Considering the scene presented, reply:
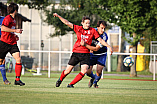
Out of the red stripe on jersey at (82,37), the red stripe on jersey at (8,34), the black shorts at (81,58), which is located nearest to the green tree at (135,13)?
the red stripe on jersey at (82,37)

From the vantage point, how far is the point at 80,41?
1020 cm

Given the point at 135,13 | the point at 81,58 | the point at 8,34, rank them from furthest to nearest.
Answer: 1. the point at 135,13
2. the point at 8,34
3. the point at 81,58

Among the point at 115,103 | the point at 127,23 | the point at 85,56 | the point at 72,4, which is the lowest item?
the point at 115,103

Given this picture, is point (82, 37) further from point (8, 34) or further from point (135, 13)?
point (135, 13)

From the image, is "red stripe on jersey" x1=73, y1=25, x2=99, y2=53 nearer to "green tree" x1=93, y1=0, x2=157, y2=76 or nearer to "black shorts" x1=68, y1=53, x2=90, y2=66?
"black shorts" x1=68, y1=53, x2=90, y2=66

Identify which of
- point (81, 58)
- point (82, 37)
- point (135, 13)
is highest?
point (135, 13)

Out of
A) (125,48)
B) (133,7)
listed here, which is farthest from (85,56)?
(125,48)

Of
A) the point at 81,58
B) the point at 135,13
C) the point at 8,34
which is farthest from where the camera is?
the point at 135,13

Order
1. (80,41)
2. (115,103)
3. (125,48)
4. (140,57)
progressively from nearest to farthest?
(115,103) < (80,41) < (140,57) < (125,48)

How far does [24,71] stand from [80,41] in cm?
1294

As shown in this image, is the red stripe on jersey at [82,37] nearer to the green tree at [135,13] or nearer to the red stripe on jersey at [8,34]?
the red stripe on jersey at [8,34]

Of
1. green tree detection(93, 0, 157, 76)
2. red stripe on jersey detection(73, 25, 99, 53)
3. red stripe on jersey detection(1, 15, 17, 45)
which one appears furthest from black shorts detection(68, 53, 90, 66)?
green tree detection(93, 0, 157, 76)

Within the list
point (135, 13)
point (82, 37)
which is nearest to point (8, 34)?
point (82, 37)

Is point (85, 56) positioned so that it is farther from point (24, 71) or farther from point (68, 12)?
point (68, 12)
